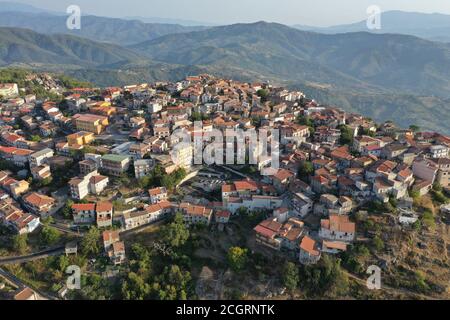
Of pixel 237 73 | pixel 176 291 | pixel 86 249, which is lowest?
pixel 176 291

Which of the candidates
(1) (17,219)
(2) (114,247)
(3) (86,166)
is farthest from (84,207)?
(3) (86,166)

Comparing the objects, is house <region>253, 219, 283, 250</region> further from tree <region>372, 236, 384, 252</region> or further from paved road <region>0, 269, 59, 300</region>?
paved road <region>0, 269, 59, 300</region>

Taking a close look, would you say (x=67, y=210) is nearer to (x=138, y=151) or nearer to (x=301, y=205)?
(x=138, y=151)

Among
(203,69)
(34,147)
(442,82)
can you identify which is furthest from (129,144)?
(442,82)

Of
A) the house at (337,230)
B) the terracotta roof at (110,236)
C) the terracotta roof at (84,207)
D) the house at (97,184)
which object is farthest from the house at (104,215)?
the house at (337,230)

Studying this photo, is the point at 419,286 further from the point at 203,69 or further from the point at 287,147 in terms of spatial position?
the point at 203,69

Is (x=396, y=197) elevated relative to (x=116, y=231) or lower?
elevated

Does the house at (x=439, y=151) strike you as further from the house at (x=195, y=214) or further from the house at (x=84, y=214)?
the house at (x=84, y=214)

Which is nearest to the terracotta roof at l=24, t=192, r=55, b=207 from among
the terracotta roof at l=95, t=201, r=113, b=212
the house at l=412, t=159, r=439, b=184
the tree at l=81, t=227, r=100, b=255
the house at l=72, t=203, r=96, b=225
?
the house at l=72, t=203, r=96, b=225
